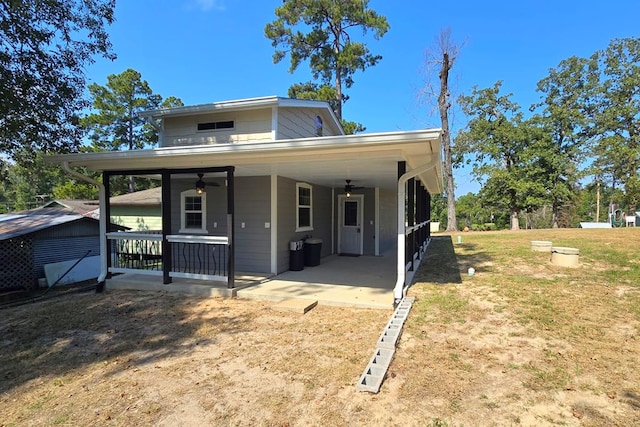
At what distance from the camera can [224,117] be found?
31.1 feet

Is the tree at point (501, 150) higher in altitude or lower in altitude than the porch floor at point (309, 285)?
higher

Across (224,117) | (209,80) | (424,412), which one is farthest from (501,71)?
(424,412)

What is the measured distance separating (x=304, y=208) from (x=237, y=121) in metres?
3.12

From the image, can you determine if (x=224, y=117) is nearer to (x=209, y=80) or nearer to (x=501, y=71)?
(x=209, y=80)

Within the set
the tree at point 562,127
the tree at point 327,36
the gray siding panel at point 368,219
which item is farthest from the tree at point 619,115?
the gray siding panel at point 368,219

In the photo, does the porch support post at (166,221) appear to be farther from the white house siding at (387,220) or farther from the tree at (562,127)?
the tree at (562,127)

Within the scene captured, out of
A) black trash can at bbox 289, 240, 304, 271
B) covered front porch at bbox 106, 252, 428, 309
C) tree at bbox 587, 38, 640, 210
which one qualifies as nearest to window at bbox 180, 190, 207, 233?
covered front porch at bbox 106, 252, 428, 309

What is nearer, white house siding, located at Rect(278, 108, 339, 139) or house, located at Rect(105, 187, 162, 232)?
white house siding, located at Rect(278, 108, 339, 139)

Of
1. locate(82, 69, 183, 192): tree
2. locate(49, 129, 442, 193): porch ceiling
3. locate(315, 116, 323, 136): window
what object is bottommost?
locate(49, 129, 442, 193): porch ceiling

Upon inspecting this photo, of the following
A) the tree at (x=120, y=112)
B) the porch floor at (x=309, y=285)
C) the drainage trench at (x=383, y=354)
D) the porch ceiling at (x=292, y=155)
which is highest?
→ the tree at (x=120, y=112)

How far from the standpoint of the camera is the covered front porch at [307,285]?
5824mm

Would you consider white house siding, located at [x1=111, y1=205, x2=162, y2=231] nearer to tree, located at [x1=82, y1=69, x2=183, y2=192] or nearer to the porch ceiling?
tree, located at [x1=82, y1=69, x2=183, y2=192]

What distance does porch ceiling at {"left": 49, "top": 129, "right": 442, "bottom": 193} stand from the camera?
15.0ft

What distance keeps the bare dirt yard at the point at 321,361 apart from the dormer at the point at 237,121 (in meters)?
4.91
